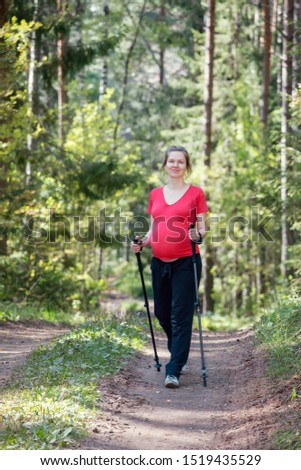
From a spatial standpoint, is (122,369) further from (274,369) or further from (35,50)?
(35,50)

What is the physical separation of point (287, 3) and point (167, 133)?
1447 cm

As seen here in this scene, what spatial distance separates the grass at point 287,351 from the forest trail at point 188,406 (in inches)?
5.5

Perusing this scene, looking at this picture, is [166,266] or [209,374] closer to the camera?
[166,266]

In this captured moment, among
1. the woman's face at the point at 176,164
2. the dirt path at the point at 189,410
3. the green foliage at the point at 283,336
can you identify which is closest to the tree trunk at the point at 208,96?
the green foliage at the point at 283,336

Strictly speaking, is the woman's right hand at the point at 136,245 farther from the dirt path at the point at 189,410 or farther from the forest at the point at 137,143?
the forest at the point at 137,143

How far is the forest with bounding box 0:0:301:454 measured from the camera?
1555 centimetres

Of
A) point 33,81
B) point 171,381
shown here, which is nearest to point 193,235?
point 171,381

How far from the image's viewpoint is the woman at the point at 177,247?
321 inches

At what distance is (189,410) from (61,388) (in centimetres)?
124

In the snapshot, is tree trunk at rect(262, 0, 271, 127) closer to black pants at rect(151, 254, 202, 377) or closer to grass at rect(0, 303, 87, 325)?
grass at rect(0, 303, 87, 325)

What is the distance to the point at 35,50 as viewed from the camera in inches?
723

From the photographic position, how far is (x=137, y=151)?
98.0ft
